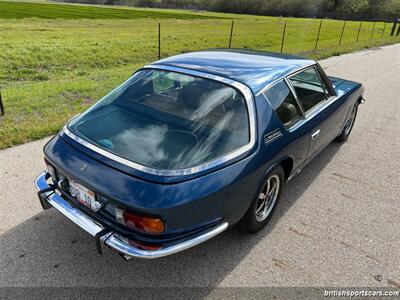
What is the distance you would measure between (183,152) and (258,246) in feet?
3.75

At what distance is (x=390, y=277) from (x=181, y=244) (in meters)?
1.70

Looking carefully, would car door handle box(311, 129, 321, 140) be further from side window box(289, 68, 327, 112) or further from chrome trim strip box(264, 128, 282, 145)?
chrome trim strip box(264, 128, 282, 145)

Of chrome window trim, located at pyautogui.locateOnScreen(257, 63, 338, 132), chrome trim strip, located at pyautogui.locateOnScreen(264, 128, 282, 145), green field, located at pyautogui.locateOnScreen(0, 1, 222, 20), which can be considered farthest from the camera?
green field, located at pyautogui.locateOnScreen(0, 1, 222, 20)

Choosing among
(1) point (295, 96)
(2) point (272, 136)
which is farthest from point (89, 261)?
(1) point (295, 96)

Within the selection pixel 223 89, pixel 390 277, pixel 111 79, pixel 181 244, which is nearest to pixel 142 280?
pixel 181 244

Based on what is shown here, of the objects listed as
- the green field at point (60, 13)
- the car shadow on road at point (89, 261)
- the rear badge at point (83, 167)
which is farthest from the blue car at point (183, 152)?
the green field at point (60, 13)

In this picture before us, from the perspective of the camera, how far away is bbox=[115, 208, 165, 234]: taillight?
1.93 meters

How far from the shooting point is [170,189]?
6.44ft

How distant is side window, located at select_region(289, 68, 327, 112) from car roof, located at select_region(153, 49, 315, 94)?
0.11 m

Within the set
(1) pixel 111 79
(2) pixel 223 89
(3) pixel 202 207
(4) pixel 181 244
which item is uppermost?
(2) pixel 223 89

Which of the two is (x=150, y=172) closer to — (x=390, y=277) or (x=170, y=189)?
(x=170, y=189)

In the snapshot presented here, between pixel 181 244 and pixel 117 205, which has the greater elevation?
pixel 117 205

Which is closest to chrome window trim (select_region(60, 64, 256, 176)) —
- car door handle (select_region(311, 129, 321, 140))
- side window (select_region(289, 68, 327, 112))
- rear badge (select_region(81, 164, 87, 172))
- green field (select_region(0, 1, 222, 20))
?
rear badge (select_region(81, 164, 87, 172))

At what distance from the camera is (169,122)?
2.51 meters
